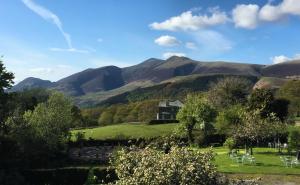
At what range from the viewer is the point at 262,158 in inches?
2206

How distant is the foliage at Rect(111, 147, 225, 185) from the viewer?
18359mm

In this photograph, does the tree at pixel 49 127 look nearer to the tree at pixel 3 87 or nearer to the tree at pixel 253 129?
the tree at pixel 3 87

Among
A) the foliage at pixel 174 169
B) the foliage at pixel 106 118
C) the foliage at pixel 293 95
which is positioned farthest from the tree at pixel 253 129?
the foliage at pixel 106 118

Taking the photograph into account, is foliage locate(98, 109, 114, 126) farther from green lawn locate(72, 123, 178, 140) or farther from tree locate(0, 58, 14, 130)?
tree locate(0, 58, 14, 130)

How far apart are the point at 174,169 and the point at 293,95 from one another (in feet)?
435

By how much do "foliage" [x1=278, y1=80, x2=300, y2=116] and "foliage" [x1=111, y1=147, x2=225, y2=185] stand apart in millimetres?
118385

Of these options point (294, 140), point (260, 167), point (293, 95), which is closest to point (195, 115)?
point (294, 140)

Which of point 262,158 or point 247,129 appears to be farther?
point 247,129

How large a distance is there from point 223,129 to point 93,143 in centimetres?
2243

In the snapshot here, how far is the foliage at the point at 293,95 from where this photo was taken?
134625 millimetres

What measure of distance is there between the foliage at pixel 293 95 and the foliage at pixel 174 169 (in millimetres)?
118385

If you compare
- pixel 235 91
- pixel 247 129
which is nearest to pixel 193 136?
pixel 247 129

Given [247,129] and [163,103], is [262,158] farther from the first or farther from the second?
[163,103]

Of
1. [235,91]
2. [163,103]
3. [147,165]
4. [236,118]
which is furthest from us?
[163,103]
